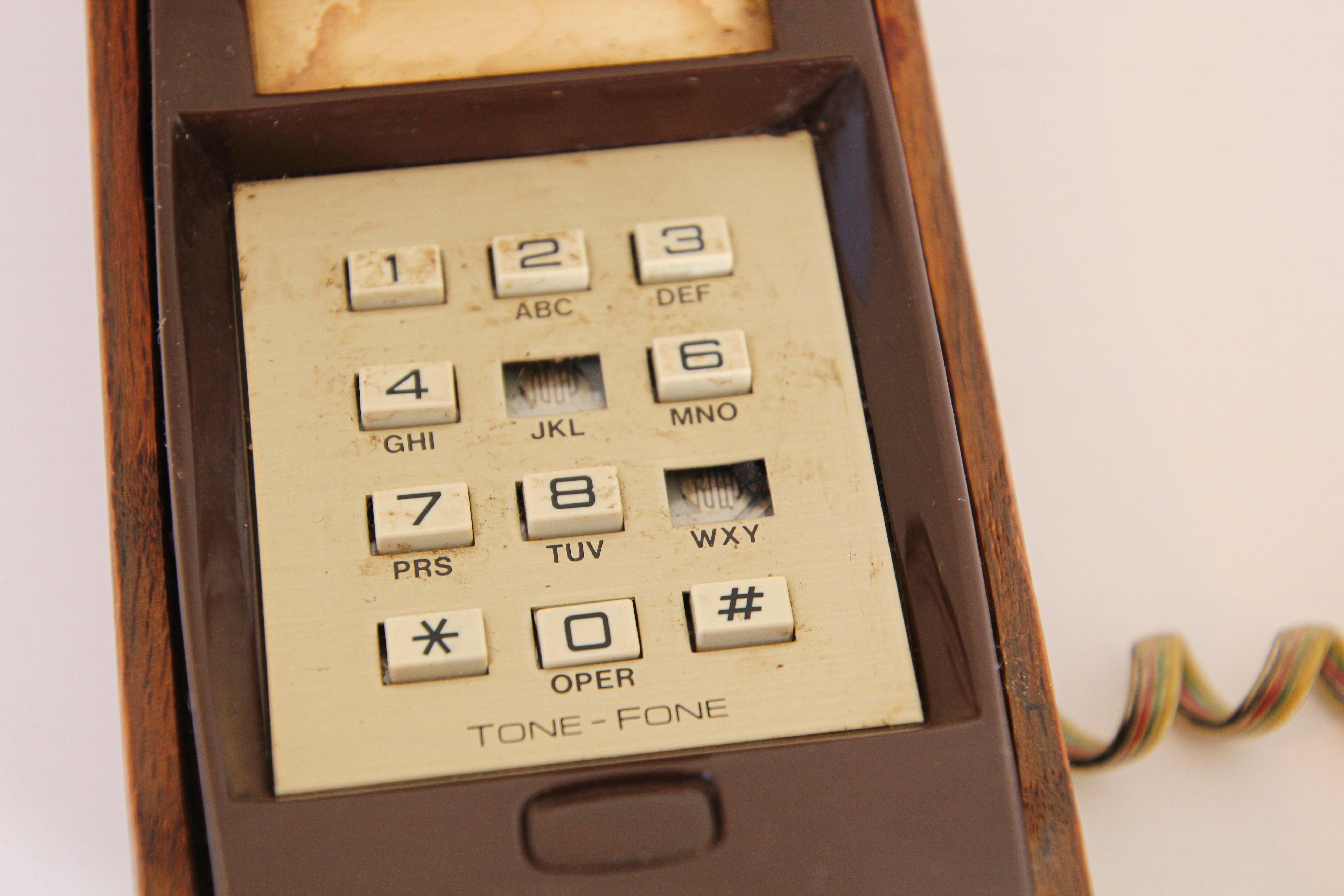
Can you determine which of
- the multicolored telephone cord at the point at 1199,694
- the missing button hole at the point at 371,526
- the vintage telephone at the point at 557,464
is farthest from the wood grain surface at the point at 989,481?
the missing button hole at the point at 371,526

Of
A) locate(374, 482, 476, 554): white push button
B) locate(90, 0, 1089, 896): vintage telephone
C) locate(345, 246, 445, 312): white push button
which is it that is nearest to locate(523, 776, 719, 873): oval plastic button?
locate(90, 0, 1089, 896): vintage telephone

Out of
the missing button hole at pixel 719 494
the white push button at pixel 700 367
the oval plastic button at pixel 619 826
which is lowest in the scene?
the oval plastic button at pixel 619 826

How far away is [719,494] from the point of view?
467mm

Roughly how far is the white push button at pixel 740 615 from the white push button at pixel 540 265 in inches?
5.6

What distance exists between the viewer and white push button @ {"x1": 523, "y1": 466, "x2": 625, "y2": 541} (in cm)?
44

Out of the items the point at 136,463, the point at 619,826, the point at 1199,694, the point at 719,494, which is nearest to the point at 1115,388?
the point at 1199,694

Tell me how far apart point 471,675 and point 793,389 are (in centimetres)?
17

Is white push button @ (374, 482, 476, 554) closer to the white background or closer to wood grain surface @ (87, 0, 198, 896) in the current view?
wood grain surface @ (87, 0, 198, 896)

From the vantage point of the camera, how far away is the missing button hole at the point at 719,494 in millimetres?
460

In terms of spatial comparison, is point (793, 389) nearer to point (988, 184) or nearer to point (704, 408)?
point (704, 408)

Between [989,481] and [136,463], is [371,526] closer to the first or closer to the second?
[136,463]

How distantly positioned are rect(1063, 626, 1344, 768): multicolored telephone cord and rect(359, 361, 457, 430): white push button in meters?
0.33

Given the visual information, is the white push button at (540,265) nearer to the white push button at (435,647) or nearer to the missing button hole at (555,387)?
the missing button hole at (555,387)

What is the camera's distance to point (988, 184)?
0.67 m
